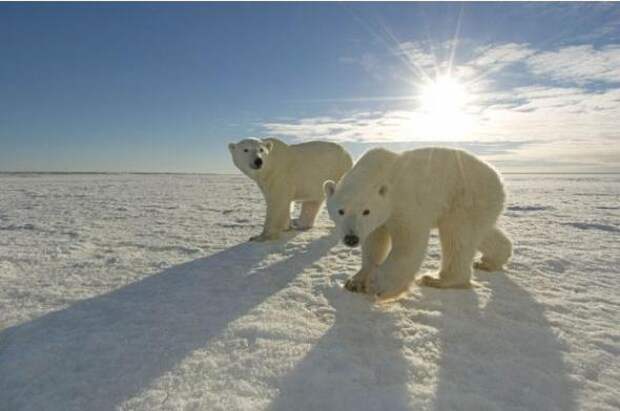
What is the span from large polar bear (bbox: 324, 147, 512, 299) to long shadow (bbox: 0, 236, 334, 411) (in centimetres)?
83

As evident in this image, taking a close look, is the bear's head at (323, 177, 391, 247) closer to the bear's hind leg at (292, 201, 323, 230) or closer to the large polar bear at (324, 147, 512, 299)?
the large polar bear at (324, 147, 512, 299)

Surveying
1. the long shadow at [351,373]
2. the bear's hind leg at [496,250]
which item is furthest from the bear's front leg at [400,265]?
the bear's hind leg at [496,250]

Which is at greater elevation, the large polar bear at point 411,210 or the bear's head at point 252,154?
the bear's head at point 252,154

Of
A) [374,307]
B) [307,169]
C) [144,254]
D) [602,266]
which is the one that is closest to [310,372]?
[374,307]

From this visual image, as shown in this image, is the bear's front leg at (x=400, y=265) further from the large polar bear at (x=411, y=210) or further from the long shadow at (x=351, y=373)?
the long shadow at (x=351, y=373)

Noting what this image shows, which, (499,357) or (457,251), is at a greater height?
(457,251)

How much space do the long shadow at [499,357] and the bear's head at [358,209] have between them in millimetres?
706

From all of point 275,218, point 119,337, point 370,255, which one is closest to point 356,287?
point 370,255

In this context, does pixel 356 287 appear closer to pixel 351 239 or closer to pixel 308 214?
pixel 351 239

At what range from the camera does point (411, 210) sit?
2.84m

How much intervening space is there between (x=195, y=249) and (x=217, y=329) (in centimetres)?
235

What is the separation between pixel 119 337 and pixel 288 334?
92 cm

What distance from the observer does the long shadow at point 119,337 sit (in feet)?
5.49

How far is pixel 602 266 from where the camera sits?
374cm
